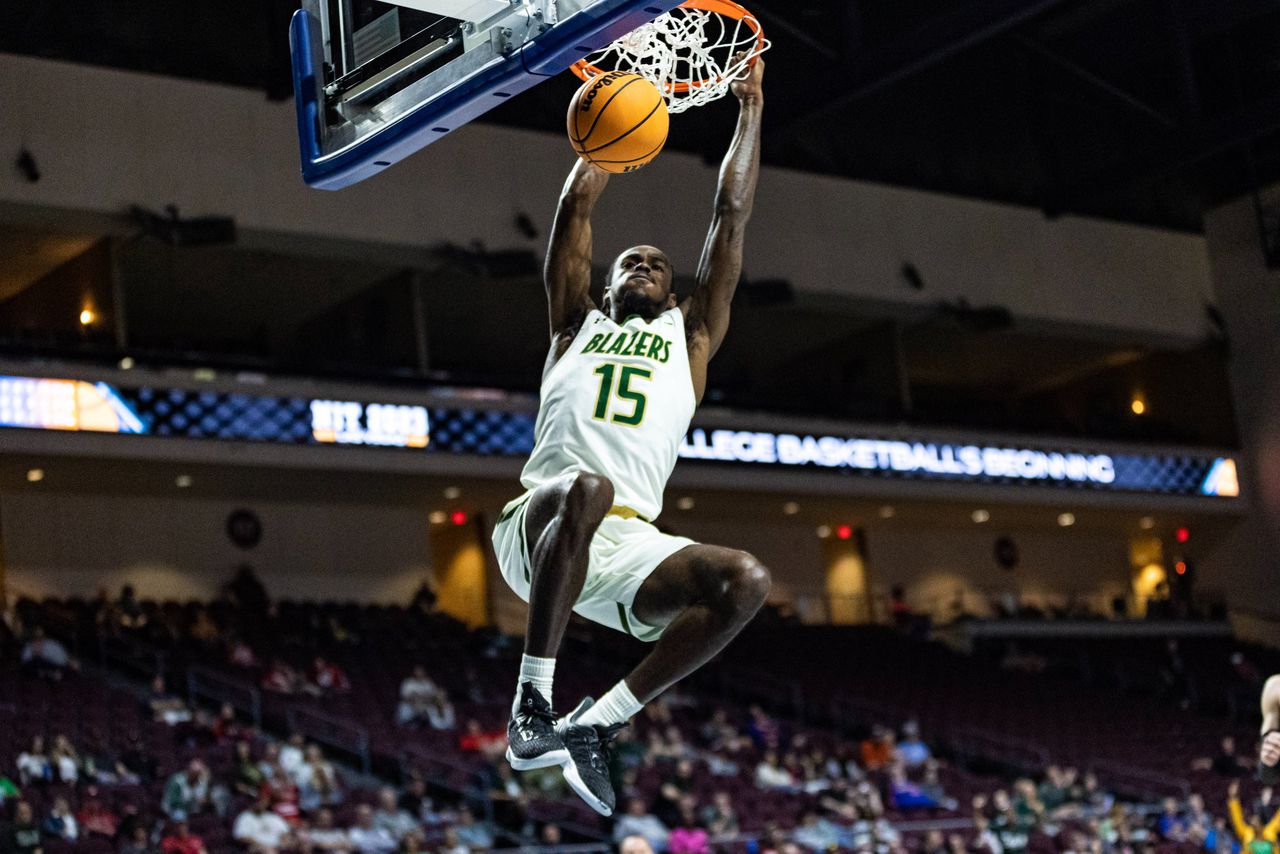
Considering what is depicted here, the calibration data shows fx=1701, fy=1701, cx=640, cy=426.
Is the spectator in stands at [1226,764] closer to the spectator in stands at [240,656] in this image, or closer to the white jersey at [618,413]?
the spectator in stands at [240,656]

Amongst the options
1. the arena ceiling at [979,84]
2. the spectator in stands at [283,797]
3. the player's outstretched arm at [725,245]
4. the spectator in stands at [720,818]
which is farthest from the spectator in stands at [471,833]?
the arena ceiling at [979,84]

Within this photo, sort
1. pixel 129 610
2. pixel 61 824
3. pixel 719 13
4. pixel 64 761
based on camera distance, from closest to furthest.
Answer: pixel 719 13
pixel 61 824
pixel 64 761
pixel 129 610

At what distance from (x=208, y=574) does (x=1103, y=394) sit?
19320 mm

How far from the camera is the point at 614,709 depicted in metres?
5.44

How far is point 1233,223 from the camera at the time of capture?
33.5 metres

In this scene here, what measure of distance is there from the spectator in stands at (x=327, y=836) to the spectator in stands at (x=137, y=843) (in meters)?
1.24

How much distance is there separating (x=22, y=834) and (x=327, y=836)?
8.05ft

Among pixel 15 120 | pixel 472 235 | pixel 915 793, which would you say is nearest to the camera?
pixel 915 793

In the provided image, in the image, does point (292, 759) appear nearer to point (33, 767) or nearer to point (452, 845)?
point (33, 767)

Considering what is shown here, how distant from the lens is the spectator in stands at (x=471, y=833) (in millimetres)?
14586

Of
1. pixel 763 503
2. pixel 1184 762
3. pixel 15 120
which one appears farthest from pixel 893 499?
pixel 15 120

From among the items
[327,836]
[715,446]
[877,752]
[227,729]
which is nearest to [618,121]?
[327,836]

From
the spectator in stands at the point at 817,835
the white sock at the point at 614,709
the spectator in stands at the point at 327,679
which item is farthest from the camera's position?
the spectator in stands at the point at 327,679

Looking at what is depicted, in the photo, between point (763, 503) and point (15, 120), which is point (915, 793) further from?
point (15, 120)
